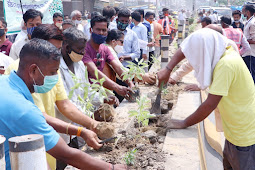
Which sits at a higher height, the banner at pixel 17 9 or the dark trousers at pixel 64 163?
the banner at pixel 17 9

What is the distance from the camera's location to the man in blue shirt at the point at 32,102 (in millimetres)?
1756

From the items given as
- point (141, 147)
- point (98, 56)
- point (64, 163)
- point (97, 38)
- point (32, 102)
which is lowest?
point (64, 163)

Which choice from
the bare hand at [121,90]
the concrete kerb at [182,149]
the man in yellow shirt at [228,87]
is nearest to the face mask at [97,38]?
the bare hand at [121,90]

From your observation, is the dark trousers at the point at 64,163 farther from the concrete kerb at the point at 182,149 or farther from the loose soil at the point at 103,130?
the concrete kerb at the point at 182,149

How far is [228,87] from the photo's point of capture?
106 inches

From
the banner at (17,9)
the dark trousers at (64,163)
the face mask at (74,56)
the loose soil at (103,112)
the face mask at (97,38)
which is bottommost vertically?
the dark trousers at (64,163)

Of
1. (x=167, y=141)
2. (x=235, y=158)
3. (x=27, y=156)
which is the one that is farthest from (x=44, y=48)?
(x=235, y=158)

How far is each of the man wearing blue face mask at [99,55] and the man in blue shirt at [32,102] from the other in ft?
6.82

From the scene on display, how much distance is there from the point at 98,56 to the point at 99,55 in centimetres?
4

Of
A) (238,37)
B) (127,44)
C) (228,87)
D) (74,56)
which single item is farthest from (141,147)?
(238,37)

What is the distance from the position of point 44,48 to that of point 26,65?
17 centimetres

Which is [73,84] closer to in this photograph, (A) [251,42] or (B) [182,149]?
(B) [182,149]

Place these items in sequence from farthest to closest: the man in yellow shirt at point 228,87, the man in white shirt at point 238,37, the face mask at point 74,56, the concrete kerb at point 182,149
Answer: the man in white shirt at point 238,37 → the face mask at point 74,56 → the concrete kerb at point 182,149 → the man in yellow shirt at point 228,87

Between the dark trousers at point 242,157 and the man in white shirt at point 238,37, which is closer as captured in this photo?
the dark trousers at point 242,157
